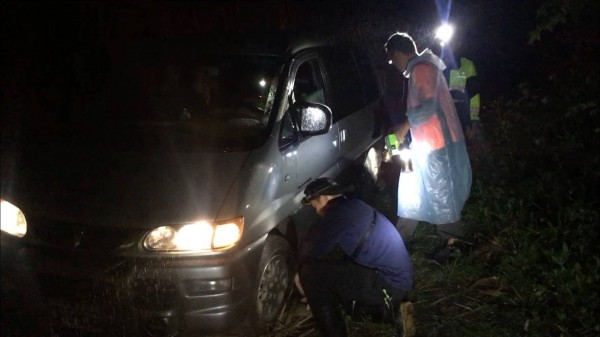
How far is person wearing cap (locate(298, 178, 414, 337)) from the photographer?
318cm

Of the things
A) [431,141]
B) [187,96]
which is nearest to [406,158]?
[431,141]

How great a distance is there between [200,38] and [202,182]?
1550mm

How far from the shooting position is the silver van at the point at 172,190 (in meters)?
2.90

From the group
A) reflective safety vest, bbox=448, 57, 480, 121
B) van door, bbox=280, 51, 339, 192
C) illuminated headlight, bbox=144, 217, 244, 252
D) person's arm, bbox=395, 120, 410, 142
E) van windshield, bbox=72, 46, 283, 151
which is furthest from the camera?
reflective safety vest, bbox=448, 57, 480, 121

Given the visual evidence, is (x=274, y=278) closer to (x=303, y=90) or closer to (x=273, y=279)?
(x=273, y=279)

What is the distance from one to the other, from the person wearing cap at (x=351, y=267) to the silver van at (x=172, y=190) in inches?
12.8

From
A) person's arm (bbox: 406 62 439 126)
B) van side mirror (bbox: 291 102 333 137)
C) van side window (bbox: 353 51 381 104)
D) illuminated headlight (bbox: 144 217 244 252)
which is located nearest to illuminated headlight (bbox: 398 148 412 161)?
person's arm (bbox: 406 62 439 126)

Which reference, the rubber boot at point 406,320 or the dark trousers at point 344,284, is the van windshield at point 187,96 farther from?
the rubber boot at point 406,320

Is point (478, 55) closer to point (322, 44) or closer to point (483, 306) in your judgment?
point (322, 44)

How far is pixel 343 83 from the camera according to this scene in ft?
16.0

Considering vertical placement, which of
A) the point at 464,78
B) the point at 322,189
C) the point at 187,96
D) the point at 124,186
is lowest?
the point at 322,189

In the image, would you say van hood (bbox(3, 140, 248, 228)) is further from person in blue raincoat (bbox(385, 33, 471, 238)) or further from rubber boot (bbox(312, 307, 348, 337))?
person in blue raincoat (bbox(385, 33, 471, 238))

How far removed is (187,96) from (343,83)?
5.60 ft

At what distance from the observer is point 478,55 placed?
28.6 ft
